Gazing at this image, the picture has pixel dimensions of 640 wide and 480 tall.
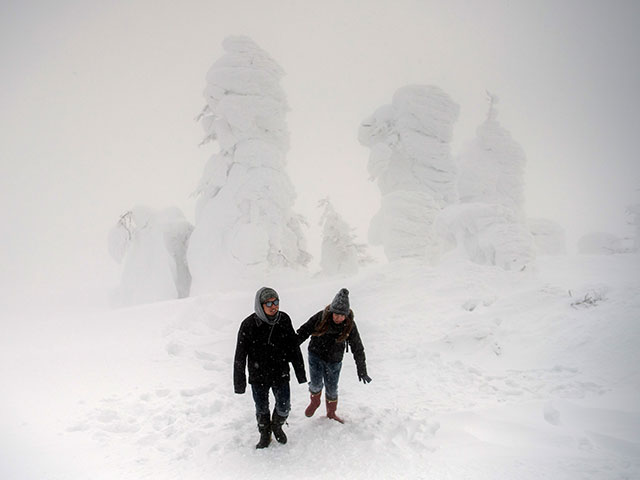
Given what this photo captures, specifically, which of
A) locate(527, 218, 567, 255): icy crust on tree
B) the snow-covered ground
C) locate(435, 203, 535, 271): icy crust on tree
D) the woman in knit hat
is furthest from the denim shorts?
locate(527, 218, 567, 255): icy crust on tree

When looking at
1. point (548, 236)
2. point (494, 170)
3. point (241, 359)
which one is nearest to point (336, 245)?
point (494, 170)

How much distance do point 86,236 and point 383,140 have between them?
120 feet

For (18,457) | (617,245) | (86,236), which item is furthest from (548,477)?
(86,236)

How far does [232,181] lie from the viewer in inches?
755

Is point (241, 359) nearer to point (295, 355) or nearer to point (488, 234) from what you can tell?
point (295, 355)

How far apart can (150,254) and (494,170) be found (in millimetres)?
21906

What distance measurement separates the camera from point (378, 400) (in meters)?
5.90

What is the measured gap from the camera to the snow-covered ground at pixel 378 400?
398 centimetres

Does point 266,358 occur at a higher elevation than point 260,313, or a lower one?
lower

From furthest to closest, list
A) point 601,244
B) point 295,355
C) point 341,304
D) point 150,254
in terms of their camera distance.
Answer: point 601,244, point 150,254, point 341,304, point 295,355

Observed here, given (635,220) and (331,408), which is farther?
(635,220)

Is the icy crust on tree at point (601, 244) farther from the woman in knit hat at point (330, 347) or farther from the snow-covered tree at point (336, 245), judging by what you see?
the woman in knit hat at point (330, 347)

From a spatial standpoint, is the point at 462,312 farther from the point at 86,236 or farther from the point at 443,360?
the point at 86,236

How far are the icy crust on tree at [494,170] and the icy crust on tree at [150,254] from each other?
18392 millimetres
